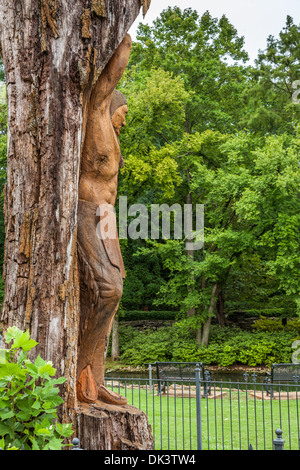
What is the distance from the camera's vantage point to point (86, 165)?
4.96 m

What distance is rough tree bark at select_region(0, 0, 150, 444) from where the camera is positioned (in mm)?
4348

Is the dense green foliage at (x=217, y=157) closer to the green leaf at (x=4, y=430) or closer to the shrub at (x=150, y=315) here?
the shrub at (x=150, y=315)

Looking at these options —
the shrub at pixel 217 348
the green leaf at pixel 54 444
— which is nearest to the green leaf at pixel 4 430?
the green leaf at pixel 54 444

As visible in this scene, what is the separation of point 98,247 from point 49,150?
3.27 feet

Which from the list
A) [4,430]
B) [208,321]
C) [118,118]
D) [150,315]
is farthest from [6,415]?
[150,315]

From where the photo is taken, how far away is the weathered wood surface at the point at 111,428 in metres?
4.40

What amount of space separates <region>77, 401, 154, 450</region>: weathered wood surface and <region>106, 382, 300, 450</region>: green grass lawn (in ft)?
6.04

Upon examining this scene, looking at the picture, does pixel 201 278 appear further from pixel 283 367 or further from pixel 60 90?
pixel 60 90

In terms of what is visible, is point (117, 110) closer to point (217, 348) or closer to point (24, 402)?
point (24, 402)

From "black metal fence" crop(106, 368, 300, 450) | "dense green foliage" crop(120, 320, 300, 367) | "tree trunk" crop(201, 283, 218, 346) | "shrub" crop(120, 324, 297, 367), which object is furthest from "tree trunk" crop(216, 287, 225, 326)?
"black metal fence" crop(106, 368, 300, 450)

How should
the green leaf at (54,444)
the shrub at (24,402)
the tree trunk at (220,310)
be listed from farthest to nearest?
1. the tree trunk at (220,310)
2. the shrub at (24,402)
3. the green leaf at (54,444)

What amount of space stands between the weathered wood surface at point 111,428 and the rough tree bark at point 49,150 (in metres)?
0.19
